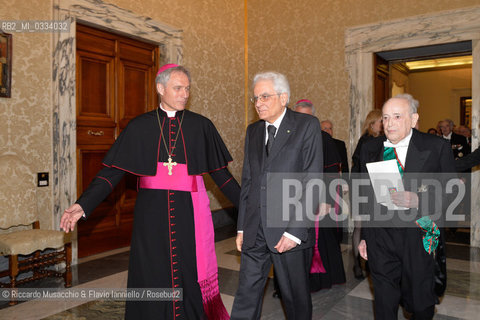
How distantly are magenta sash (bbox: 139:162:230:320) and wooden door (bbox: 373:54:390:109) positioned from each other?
4.35 meters

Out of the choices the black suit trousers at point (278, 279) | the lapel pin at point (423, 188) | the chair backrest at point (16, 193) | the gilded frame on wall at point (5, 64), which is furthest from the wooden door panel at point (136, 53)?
the lapel pin at point (423, 188)

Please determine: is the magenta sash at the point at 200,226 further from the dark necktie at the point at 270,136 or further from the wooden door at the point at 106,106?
the wooden door at the point at 106,106

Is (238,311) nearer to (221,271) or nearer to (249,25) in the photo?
(221,271)

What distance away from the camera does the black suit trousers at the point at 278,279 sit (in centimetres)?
209

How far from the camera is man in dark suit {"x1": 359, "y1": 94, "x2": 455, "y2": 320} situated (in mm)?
2105

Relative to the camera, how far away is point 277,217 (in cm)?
212

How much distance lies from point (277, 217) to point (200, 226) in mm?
633

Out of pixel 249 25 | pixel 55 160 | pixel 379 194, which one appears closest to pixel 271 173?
pixel 379 194

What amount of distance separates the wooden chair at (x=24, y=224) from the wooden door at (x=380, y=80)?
16.0 feet

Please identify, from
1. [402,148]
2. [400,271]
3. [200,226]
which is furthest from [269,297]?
[402,148]

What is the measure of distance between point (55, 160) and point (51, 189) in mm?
316

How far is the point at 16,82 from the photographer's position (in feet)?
12.4

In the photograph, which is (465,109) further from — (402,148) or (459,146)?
(402,148)

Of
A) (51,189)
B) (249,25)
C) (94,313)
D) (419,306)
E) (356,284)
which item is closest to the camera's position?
(419,306)
